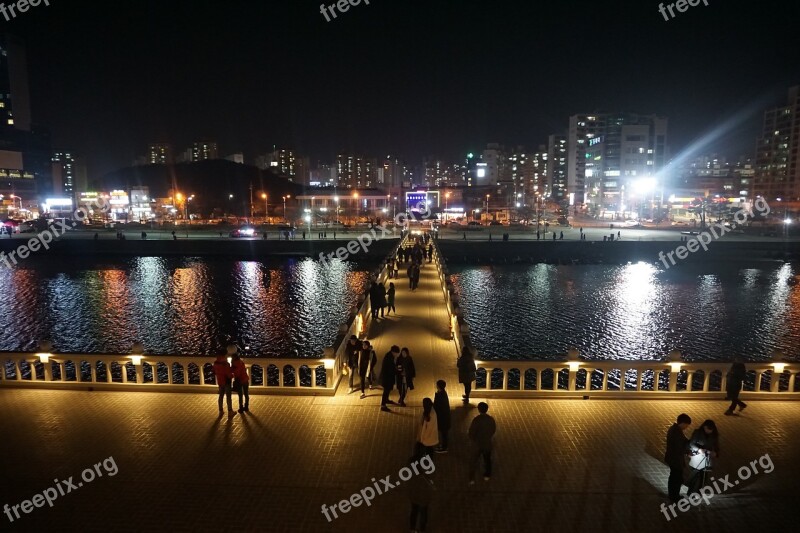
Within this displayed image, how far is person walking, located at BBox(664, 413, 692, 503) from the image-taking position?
7215mm

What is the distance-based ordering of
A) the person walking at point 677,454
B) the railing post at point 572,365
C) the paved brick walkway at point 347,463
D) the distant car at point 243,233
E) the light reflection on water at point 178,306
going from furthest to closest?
the distant car at point 243,233, the light reflection on water at point 178,306, the railing post at point 572,365, the person walking at point 677,454, the paved brick walkway at point 347,463

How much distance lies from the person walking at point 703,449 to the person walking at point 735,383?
338cm

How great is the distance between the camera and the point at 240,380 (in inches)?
400

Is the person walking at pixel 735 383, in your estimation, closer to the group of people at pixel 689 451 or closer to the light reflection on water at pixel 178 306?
the group of people at pixel 689 451

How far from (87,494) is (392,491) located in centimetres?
449

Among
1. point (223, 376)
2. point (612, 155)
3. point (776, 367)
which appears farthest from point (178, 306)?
point (612, 155)

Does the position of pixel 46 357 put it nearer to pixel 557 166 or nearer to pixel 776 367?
pixel 776 367

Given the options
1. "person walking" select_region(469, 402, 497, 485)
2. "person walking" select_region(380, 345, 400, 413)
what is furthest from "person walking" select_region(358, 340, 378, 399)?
"person walking" select_region(469, 402, 497, 485)

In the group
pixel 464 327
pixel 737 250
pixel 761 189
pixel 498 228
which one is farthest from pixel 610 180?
pixel 464 327

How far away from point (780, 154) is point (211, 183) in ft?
524

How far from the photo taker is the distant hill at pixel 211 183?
468 ft

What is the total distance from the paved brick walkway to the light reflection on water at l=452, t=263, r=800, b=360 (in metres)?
13.0

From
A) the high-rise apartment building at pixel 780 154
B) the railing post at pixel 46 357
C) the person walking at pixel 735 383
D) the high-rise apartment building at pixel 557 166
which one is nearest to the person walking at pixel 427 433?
the person walking at pixel 735 383

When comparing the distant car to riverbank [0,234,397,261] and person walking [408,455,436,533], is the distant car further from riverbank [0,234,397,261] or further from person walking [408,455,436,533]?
person walking [408,455,436,533]
